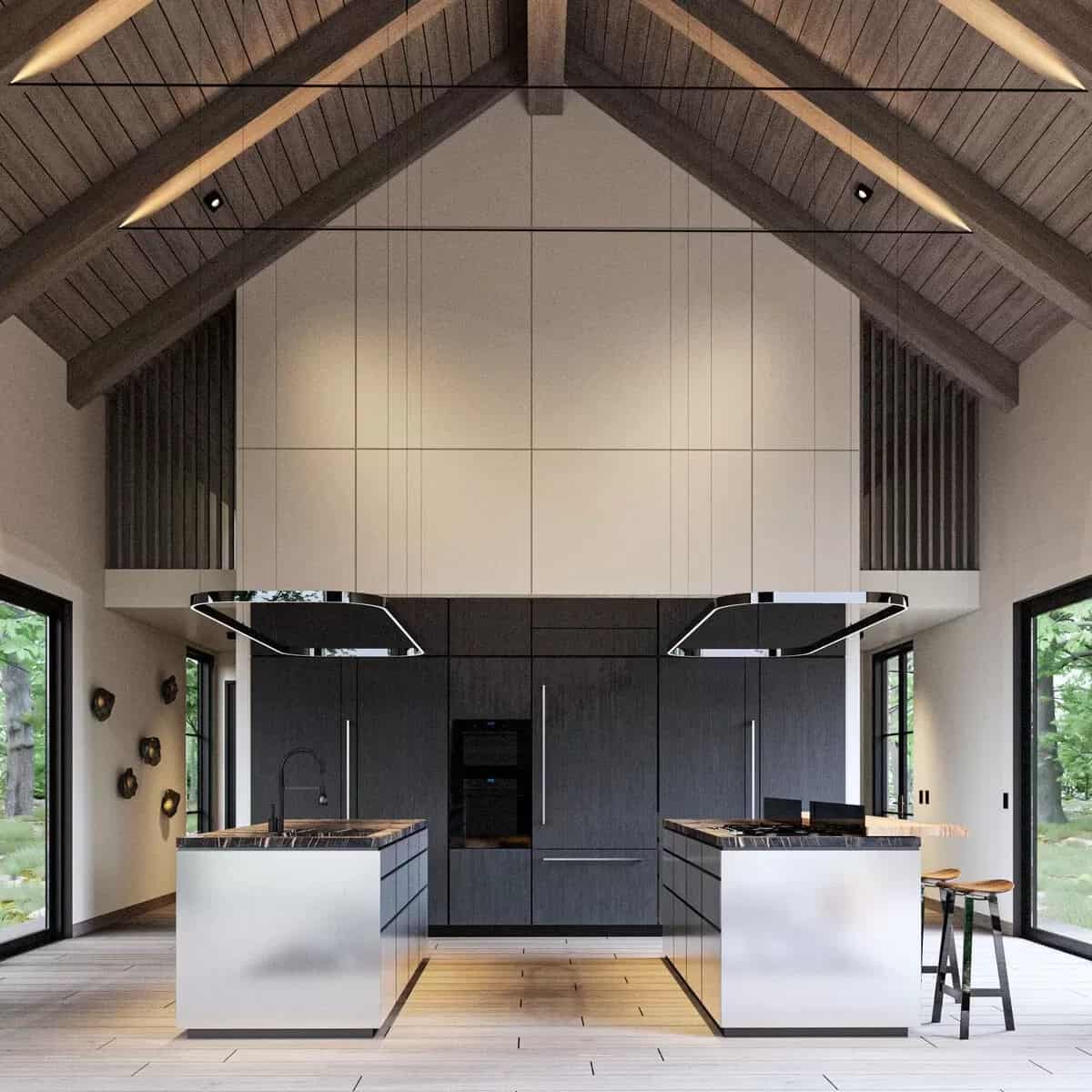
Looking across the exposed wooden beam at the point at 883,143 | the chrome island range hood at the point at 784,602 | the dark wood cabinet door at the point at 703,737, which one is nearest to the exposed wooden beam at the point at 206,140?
the exposed wooden beam at the point at 883,143

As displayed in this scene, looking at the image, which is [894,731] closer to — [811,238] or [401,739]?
[811,238]

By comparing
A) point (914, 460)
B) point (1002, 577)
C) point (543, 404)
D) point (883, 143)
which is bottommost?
point (1002, 577)

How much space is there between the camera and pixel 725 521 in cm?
930

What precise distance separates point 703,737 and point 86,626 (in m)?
4.10

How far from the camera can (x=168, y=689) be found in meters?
11.6

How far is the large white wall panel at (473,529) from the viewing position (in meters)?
9.27

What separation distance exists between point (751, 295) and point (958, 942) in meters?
4.26

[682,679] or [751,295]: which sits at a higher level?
[751,295]

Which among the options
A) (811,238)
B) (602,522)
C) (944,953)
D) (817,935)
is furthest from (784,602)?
(811,238)

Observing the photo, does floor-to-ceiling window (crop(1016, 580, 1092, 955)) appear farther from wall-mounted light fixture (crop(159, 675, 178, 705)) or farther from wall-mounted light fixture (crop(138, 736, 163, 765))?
wall-mounted light fixture (crop(159, 675, 178, 705))

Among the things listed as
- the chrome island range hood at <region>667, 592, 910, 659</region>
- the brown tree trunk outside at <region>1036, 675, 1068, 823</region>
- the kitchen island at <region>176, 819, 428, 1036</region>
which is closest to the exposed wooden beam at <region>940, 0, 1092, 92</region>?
the chrome island range hood at <region>667, 592, 910, 659</region>

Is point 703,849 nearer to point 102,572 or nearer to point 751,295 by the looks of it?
point 751,295

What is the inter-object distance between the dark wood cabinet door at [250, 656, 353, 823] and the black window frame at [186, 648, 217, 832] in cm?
Answer: 369

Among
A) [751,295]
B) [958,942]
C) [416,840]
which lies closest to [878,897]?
[416,840]
